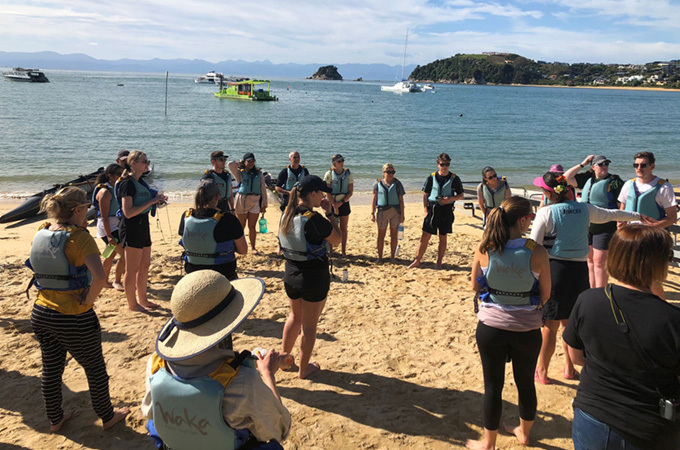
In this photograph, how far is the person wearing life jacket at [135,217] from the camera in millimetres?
5410

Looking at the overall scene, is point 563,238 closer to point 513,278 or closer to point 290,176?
point 513,278

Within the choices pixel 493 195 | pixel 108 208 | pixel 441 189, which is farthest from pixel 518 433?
pixel 108 208

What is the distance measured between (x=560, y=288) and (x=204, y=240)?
3263 mm

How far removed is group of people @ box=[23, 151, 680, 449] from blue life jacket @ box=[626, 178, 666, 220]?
13 millimetres

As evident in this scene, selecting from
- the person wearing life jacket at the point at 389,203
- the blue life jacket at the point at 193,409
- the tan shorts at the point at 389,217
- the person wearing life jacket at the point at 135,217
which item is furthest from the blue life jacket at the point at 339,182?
the blue life jacket at the point at 193,409

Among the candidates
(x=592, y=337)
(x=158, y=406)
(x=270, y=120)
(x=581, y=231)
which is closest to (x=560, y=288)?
(x=581, y=231)

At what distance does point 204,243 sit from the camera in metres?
4.37

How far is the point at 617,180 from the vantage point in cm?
603

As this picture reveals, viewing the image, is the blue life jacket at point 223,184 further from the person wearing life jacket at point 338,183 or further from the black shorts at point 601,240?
the black shorts at point 601,240

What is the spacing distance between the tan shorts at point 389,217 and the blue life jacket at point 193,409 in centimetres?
625

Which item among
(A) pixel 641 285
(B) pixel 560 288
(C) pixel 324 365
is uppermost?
(A) pixel 641 285

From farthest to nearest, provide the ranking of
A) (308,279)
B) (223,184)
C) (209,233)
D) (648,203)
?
(223,184), (648,203), (209,233), (308,279)

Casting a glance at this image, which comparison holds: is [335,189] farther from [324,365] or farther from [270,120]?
[270,120]

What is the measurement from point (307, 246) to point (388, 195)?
4.13 metres
